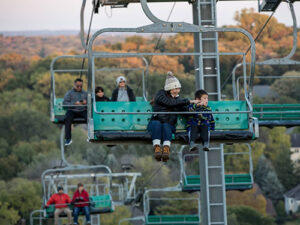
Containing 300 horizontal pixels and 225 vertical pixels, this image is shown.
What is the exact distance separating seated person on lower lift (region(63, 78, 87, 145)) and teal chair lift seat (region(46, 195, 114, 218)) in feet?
11.7

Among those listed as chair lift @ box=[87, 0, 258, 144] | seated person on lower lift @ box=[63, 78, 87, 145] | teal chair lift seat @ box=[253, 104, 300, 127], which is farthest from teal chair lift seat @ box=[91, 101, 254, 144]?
teal chair lift seat @ box=[253, 104, 300, 127]

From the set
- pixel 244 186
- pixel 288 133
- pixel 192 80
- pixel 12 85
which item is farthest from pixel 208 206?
pixel 12 85

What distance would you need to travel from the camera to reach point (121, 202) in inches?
1056

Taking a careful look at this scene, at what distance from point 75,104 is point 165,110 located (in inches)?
218

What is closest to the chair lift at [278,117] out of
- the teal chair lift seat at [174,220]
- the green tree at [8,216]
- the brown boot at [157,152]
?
the brown boot at [157,152]

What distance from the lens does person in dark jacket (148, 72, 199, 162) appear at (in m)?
11.5

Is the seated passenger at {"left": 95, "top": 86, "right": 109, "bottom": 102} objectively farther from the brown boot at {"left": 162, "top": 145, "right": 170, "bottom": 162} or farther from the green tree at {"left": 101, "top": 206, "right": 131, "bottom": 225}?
the green tree at {"left": 101, "top": 206, "right": 131, "bottom": 225}

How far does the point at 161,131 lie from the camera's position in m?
11.6

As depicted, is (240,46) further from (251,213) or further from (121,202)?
(121,202)

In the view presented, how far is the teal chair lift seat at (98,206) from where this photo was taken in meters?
20.5

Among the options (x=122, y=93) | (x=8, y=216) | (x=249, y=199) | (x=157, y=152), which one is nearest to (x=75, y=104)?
(x=122, y=93)

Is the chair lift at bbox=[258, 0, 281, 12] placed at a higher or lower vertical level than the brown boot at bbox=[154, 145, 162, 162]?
higher

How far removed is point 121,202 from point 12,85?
87.0 metres

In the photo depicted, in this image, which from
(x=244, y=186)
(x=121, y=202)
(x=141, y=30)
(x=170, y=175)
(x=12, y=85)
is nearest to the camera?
(x=141, y=30)
